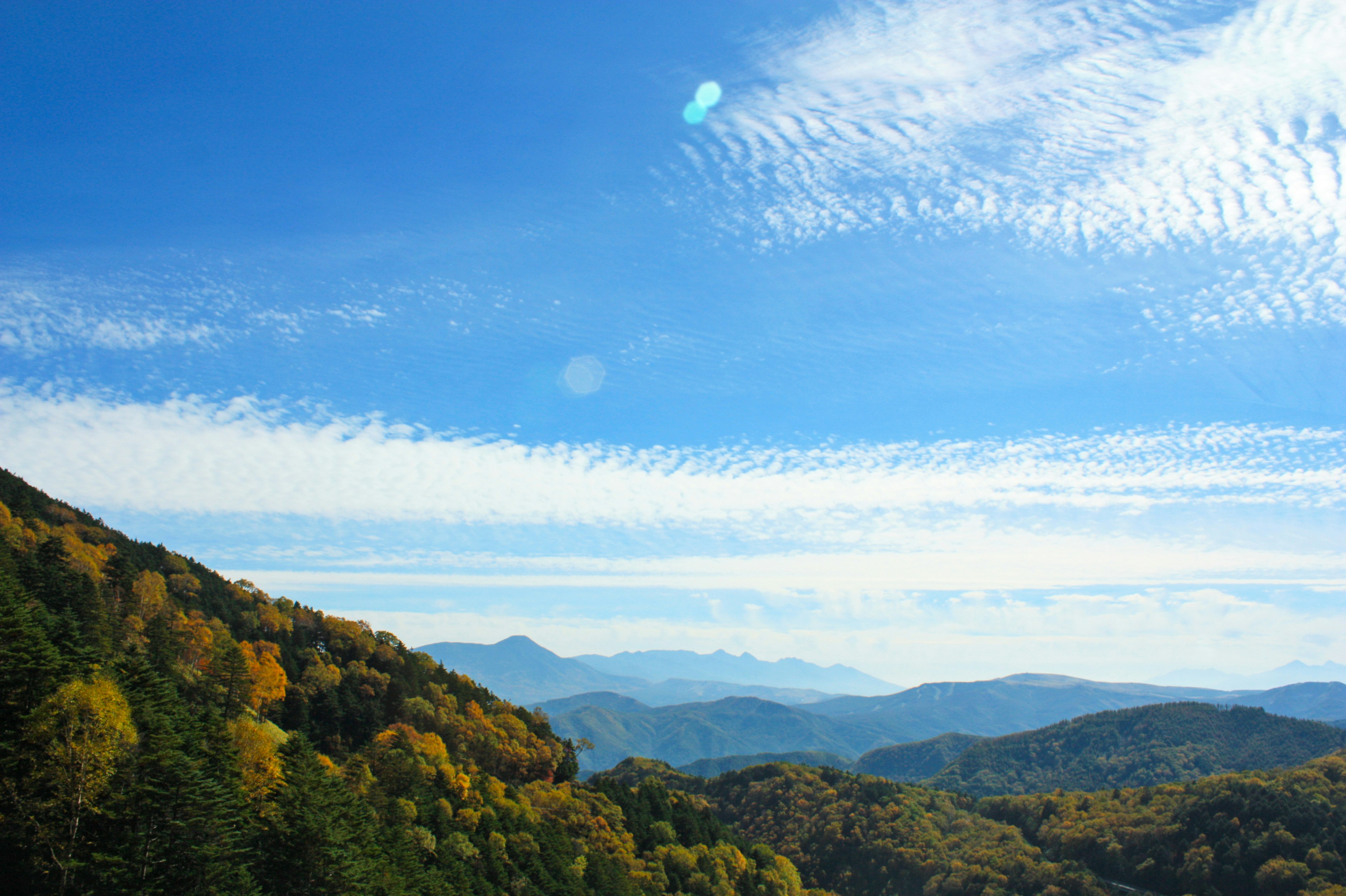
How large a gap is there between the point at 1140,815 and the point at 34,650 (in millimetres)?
245333

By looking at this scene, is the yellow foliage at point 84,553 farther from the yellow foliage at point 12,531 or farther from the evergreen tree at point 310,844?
the evergreen tree at point 310,844

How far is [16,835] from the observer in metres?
36.8

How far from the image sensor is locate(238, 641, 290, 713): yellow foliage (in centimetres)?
8856

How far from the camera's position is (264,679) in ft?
298

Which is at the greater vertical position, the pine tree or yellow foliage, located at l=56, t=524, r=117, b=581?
yellow foliage, located at l=56, t=524, r=117, b=581

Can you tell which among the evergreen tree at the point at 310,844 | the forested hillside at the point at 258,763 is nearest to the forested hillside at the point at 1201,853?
the forested hillside at the point at 258,763

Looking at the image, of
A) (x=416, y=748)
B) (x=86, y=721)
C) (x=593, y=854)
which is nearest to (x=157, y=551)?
(x=416, y=748)

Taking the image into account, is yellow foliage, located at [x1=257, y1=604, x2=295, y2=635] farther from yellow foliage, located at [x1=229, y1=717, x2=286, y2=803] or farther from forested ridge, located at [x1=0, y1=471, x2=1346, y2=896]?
yellow foliage, located at [x1=229, y1=717, x2=286, y2=803]

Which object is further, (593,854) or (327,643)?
(327,643)

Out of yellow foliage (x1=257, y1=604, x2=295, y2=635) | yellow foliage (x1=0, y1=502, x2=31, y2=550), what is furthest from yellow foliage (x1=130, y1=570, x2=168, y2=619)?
yellow foliage (x1=257, y1=604, x2=295, y2=635)

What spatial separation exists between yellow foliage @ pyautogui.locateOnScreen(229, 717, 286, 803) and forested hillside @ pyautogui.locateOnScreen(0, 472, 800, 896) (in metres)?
0.24

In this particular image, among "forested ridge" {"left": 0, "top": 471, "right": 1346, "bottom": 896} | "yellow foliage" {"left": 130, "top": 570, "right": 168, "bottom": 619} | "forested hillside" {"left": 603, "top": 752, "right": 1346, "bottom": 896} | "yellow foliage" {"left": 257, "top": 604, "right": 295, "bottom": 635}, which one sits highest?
"yellow foliage" {"left": 130, "top": 570, "right": 168, "bottom": 619}

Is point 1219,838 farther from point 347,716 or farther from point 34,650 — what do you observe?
point 34,650

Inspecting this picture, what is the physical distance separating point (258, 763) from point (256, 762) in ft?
0.64
